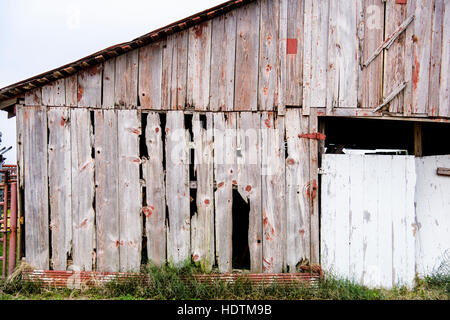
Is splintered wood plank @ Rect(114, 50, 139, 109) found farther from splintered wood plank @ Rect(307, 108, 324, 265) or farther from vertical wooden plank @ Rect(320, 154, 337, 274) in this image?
vertical wooden plank @ Rect(320, 154, 337, 274)

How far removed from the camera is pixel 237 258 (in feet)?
17.0

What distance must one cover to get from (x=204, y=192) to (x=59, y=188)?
2245mm

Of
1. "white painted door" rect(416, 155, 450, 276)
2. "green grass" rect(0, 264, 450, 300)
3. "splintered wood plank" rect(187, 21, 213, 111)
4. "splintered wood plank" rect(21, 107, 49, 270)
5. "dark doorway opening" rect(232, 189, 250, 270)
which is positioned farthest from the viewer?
"dark doorway opening" rect(232, 189, 250, 270)

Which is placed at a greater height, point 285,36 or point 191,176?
point 285,36

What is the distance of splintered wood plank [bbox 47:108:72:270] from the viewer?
4.19m

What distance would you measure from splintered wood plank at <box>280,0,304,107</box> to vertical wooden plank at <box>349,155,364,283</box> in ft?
4.55

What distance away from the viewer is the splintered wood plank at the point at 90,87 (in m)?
4.21

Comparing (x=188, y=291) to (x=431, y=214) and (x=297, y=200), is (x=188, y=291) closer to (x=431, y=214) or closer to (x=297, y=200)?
(x=297, y=200)

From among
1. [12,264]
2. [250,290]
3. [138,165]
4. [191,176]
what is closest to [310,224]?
[250,290]

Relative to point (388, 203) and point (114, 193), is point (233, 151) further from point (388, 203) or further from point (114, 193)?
point (388, 203)

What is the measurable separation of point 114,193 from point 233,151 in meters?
1.97

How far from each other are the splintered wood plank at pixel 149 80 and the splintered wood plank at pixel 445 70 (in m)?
4.50

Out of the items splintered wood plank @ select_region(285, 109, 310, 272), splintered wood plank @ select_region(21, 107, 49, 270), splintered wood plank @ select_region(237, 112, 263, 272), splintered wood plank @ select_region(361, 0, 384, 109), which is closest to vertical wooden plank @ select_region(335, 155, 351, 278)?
splintered wood plank @ select_region(285, 109, 310, 272)
